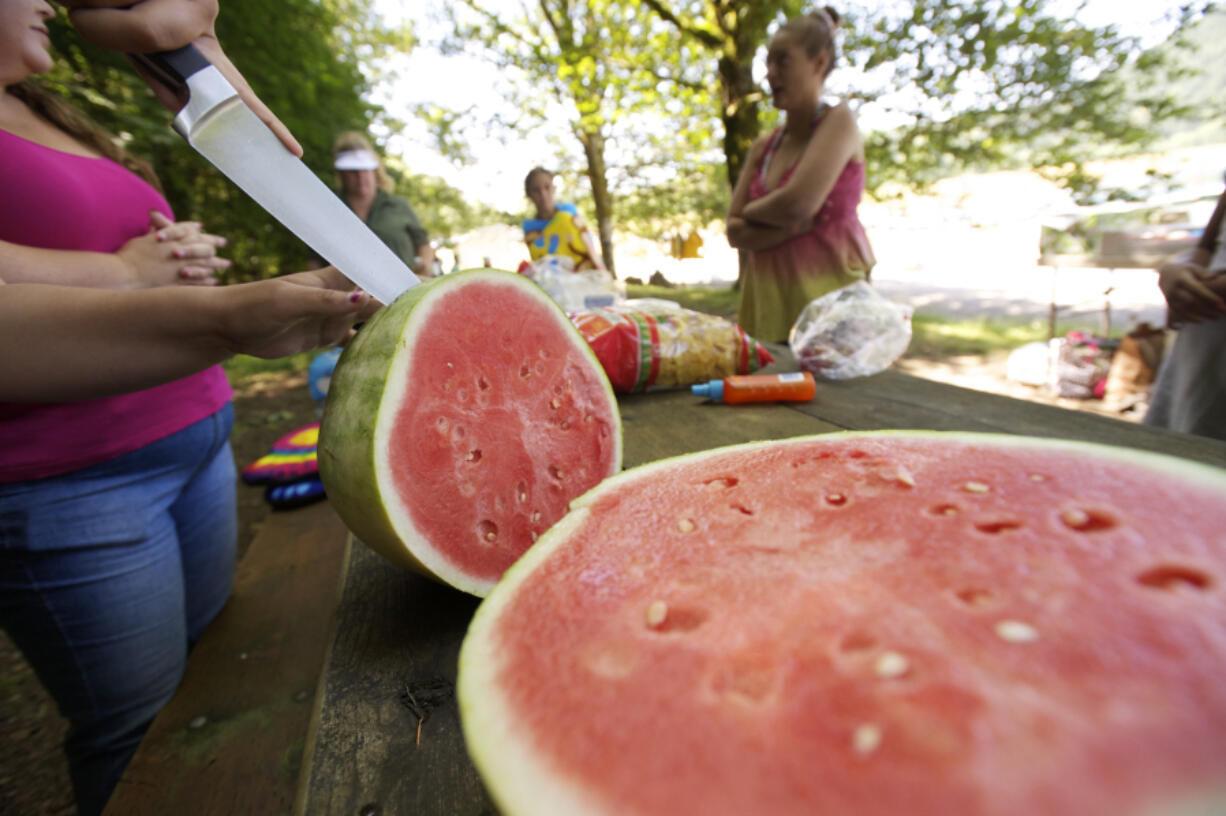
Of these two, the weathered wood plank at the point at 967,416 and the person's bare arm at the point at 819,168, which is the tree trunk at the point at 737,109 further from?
the weathered wood plank at the point at 967,416

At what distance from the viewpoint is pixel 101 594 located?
1.20 m

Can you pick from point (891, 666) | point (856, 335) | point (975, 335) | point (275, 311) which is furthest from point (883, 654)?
point (975, 335)

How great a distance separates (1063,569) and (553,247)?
4676 millimetres

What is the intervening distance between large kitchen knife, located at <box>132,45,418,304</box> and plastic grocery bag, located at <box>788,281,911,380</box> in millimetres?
1704

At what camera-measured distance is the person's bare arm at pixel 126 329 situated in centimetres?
83

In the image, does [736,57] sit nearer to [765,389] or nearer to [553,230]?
[553,230]

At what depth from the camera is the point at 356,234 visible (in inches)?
42.6

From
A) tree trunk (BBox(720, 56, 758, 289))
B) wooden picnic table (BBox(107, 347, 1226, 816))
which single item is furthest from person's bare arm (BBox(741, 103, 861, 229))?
tree trunk (BBox(720, 56, 758, 289))

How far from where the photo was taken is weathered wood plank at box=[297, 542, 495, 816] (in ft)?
2.09

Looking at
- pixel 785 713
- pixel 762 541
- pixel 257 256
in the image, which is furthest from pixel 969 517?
pixel 257 256

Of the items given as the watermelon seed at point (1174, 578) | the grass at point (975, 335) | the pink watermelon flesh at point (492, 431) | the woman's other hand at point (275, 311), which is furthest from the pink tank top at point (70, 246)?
the grass at point (975, 335)

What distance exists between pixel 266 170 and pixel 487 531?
80 centimetres

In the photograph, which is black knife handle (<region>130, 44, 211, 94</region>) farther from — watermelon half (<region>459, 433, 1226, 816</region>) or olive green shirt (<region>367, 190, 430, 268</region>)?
olive green shirt (<region>367, 190, 430, 268</region>)

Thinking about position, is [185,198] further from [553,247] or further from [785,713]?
[785,713]
